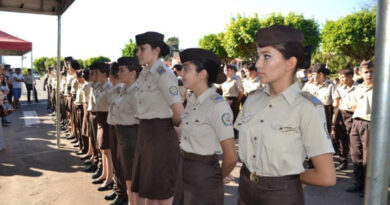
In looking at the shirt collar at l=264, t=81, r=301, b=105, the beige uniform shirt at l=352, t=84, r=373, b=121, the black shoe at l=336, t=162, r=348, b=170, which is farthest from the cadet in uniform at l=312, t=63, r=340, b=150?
the shirt collar at l=264, t=81, r=301, b=105

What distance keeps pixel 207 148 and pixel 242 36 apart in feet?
121

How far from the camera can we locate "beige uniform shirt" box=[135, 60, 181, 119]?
131 inches

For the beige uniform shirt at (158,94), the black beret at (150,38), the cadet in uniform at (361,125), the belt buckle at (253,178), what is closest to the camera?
the belt buckle at (253,178)

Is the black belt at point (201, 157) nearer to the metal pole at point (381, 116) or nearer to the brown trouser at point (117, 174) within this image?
the metal pole at point (381, 116)

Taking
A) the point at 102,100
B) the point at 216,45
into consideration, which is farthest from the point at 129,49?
the point at 102,100

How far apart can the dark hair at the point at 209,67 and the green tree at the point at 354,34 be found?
3107 centimetres

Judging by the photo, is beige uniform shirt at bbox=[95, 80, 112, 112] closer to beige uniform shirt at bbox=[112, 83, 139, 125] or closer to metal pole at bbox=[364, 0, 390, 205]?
beige uniform shirt at bbox=[112, 83, 139, 125]

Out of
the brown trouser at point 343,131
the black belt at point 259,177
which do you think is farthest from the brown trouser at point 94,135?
the brown trouser at point 343,131

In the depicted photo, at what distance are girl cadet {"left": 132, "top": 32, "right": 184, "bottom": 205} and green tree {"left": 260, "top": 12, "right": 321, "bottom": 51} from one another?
1415 inches

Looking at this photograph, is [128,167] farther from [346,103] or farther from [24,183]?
[346,103]

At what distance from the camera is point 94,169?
629 centimetres

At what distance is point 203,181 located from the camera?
99.3 inches

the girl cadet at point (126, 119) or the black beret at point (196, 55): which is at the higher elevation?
the black beret at point (196, 55)

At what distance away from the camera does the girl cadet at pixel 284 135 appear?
1768mm
